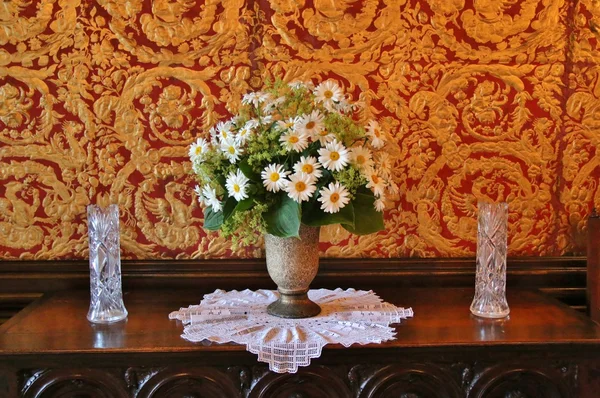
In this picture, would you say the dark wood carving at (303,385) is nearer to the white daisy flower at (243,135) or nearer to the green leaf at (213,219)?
the green leaf at (213,219)

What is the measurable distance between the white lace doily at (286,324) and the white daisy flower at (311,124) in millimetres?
476

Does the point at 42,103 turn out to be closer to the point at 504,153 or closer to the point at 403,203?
the point at 403,203

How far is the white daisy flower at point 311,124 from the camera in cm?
129

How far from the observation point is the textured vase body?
54.9 inches

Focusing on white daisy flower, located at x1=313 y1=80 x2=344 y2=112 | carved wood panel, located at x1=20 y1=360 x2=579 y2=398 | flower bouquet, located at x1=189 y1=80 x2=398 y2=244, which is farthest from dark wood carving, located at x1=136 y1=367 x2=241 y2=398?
white daisy flower, located at x1=313 y1=80 x2=344 y2=112

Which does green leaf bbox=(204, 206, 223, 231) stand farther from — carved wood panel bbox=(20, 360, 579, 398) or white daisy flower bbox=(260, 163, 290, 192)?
carved wood panel bbox=(20, 360, 579, 398)

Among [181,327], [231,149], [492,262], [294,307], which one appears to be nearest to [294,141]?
[231,149]

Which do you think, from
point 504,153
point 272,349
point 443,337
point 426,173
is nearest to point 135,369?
point 272,349

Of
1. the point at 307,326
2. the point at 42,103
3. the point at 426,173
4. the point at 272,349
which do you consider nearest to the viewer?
the point at 272,349

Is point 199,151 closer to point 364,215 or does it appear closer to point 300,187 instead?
point 300,187

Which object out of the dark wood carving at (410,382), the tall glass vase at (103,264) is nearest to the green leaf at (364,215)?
the dark wood carving at (410,382)

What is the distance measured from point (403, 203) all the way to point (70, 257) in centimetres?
107

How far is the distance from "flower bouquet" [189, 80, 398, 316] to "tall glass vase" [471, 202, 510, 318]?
12.7 inches

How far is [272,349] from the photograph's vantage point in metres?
1.25
